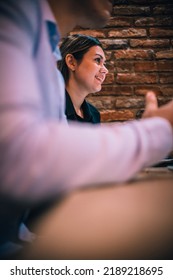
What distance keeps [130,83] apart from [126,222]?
1920 millimetres

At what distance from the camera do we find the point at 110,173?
1.26 feet

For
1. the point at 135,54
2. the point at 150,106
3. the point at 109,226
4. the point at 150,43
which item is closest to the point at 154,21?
the point at 150,43

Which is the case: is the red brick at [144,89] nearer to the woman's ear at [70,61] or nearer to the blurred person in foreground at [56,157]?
the woman's ear at [70,61]

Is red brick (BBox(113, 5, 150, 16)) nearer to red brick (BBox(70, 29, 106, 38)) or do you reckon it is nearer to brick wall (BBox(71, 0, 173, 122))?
brick wall (BBox(71, 0, 173, 122))

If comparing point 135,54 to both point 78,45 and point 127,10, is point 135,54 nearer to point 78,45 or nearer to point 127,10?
point 127,10

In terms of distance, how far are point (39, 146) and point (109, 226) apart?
141 millimetres

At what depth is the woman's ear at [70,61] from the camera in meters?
1.90

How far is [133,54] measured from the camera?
2.21 m

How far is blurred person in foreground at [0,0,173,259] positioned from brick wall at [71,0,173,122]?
1.75 meters

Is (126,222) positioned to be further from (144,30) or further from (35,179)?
(144,30)

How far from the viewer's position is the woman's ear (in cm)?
190

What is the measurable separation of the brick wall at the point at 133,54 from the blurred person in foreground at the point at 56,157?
68.8 inches

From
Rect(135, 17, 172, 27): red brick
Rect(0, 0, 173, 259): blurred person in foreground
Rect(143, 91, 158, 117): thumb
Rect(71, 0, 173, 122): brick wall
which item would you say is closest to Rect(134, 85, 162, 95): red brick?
Rect(71, 0, 173, 122): brick wall
